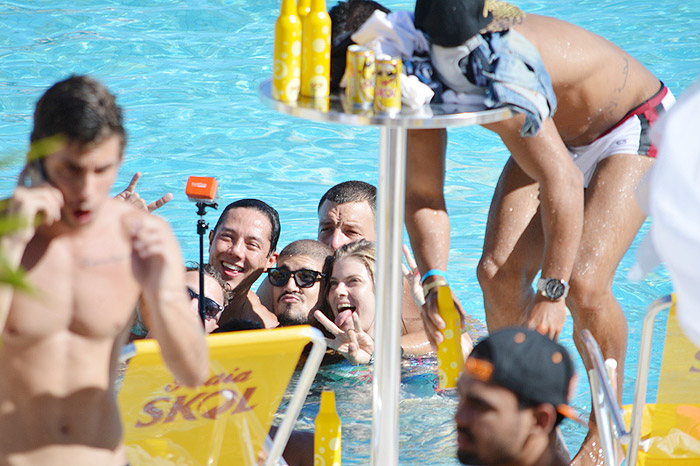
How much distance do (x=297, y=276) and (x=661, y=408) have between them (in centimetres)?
211

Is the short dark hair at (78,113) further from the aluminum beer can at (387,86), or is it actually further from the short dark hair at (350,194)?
the short dark hair at (350,194)

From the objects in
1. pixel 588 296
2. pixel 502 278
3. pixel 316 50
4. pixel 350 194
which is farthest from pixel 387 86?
pixel 350 194

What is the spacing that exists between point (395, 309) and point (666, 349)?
842 millimetres

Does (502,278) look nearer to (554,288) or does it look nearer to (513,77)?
(554,288)

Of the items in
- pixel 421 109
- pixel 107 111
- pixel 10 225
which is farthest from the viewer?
pixel 421 109

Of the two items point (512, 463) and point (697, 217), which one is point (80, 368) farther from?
point (697, 217)

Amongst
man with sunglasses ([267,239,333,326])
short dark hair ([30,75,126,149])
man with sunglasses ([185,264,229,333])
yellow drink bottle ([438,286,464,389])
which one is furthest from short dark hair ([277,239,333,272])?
short dark hair ([30,75,126,149])

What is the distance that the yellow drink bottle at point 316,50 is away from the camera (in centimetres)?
264

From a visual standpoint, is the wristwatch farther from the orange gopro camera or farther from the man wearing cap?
the orange gopro camera

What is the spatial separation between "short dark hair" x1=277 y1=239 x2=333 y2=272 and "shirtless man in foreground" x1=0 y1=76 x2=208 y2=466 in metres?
2.40

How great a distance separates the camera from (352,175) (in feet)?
25.2

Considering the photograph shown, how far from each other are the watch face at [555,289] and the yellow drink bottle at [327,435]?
2.53 feet

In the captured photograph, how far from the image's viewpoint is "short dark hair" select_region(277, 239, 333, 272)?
15.5 feet

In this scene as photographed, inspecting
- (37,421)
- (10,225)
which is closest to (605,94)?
(37,421)
